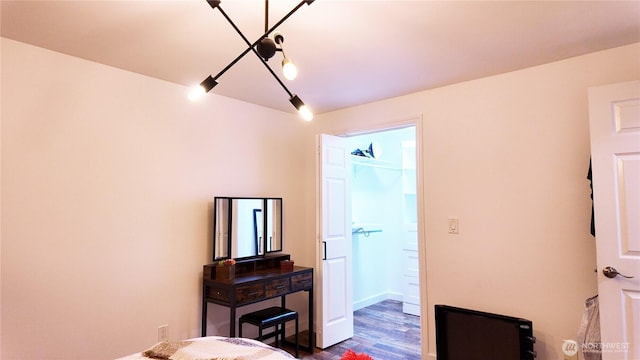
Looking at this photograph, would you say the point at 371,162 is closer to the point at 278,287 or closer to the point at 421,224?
the point at 421,224

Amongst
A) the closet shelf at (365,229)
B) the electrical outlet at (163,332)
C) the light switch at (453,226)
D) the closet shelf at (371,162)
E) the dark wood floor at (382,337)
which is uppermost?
the closet shelf at (371,162)

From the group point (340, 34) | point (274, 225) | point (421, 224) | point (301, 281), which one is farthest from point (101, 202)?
point (421, 224)

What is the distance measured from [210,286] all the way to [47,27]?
2.10m

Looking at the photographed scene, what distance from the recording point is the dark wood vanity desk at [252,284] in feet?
9.30

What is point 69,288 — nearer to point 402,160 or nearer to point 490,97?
point 490,97

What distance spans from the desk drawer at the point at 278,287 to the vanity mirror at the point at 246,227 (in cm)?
36

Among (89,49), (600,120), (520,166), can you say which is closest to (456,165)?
(520,166)

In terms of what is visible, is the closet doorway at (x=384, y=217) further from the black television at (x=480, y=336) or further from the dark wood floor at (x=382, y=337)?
the black television at (x=480, y=336)

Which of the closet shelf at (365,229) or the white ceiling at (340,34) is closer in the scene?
the white ceiling at (340,34)

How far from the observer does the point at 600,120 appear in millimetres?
2229

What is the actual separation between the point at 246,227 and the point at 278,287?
61 centimetres

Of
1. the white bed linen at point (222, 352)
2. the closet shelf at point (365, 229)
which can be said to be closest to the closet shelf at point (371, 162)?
the closet shelf at point (365, 229)

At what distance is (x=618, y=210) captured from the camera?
2154 mm

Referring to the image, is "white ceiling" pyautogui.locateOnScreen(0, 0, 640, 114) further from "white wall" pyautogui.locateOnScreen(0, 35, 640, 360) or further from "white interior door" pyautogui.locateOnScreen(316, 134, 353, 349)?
"white interior door" pyautogui.locateOnScreen(316, 134, 353, 349)
